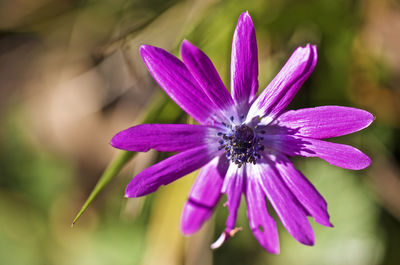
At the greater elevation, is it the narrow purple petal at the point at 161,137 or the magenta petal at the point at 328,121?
the narrow purple petal at the point at 161,137

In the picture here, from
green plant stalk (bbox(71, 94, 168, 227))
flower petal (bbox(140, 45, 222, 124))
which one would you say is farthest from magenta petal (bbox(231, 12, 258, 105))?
green plant stalk (bbox(71, 94, 168, 227))

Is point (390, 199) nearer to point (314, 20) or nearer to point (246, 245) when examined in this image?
point (246, 245)

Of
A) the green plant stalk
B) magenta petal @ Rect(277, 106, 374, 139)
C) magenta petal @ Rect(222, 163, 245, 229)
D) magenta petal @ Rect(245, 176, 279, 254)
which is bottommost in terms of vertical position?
magenta petal @ Rect(245, 176, 279, 254)

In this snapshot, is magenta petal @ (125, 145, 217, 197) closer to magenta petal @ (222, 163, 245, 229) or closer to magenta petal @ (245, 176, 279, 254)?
magenta petal @ (222, 163, 245, 229)

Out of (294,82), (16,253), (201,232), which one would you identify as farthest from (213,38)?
(16,253)

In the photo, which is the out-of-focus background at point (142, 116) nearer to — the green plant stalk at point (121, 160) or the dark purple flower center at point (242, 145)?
the green plant stalk at point (121, 160)

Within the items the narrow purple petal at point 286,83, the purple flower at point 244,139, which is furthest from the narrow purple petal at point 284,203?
the narrow purple petal at point 286,83
